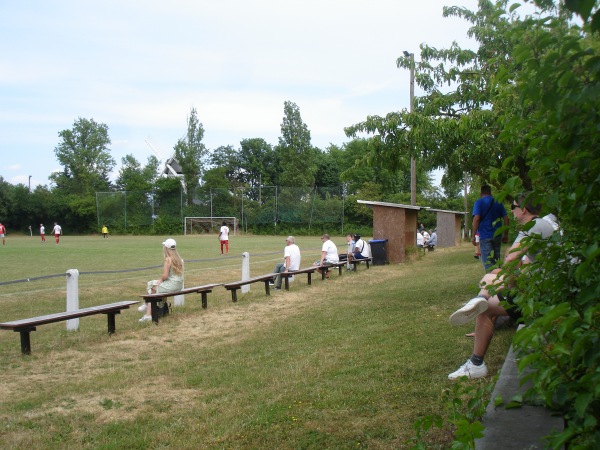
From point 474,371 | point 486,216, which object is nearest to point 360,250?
point 486,216

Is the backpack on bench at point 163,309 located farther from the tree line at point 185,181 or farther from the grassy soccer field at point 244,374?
the tree line at point 185,181

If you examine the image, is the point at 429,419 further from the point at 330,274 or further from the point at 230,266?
the point at 230,266

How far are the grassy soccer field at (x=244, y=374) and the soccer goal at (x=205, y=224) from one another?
4638 centimetres

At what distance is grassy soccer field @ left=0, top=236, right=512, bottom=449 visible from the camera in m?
4.09

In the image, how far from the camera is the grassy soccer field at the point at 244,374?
13.4ft

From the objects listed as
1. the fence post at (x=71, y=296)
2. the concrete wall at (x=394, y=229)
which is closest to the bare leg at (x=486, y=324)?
the fence post at (x=71, y=296)

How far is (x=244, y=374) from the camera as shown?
227 inches

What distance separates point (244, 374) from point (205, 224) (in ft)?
174

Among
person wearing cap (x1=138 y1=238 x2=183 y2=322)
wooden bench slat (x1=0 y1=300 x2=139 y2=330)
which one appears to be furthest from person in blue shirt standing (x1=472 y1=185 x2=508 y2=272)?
wooden bench slat (x1=0 y1=300 x2=139 y2=330)

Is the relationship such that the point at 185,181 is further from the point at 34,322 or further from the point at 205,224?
the point at 34,322

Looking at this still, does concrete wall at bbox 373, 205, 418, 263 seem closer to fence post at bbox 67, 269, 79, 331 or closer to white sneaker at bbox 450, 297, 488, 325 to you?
fence post at bbox 67, 269, 79, 331

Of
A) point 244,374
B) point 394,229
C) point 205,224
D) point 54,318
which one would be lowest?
point 244,374

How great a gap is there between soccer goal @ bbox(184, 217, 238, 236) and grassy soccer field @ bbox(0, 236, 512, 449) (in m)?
46.4

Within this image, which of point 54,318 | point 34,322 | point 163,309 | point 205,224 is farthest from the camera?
point 205,224
